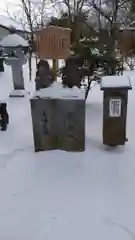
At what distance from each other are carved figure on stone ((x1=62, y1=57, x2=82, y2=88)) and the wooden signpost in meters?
0.16

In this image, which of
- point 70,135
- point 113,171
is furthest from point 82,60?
point 113,171

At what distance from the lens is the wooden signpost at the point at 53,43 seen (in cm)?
654

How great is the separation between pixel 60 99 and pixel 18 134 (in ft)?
4.54

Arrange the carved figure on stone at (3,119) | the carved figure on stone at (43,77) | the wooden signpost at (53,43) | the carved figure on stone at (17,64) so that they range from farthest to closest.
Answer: the carved figure on stone at (17,64) → the carved figure on stone at (43,77) → the wooden signpost at (53,43) → the carved figure on stone at (3,119)

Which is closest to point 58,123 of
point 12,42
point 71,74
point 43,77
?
point 71,74

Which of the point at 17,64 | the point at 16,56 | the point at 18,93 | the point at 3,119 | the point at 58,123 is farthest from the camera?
the point at 17,64

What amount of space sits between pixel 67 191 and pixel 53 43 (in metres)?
3.82

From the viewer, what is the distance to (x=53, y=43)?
664 centimetres

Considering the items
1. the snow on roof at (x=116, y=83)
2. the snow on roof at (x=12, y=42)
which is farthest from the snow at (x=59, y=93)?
the snow on roof at (x=12, y=42)

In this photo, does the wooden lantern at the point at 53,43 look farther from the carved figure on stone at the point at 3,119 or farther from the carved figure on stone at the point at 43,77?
the carved figure on stone at the point at 3,119

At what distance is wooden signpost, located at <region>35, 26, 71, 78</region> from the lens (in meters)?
6.54

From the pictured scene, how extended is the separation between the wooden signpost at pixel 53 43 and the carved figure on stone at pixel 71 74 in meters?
0.16

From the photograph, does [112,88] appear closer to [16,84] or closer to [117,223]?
[117,223]

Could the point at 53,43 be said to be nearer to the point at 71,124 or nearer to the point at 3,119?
the point at 3,119
